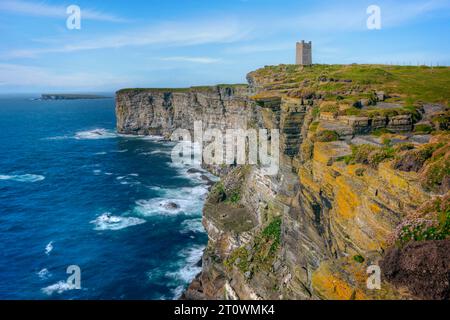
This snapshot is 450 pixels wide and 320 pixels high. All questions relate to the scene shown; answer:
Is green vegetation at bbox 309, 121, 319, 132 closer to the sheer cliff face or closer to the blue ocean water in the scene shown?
the blue ocean water

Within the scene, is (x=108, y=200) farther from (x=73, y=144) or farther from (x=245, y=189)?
(x=73, y=144)

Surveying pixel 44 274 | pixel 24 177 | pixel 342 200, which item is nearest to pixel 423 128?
pixel 342 200

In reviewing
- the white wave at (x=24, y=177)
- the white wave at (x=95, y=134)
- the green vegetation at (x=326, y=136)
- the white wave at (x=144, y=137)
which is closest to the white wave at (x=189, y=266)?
the green vegetation at (x=326, y=136)

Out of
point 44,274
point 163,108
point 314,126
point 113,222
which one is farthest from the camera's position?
point 163,108

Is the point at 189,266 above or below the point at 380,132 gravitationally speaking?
below

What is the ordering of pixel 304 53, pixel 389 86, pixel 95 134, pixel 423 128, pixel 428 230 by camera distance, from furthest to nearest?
1. pixel 95 134
2. pixel 304 53
3. pixel 389 86
4. pixel 423 128
5. pixel 428 230

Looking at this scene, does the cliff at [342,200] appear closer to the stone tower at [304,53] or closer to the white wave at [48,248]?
the white wave at [48,248]

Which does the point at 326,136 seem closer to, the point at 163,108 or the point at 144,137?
the point at 163,108
